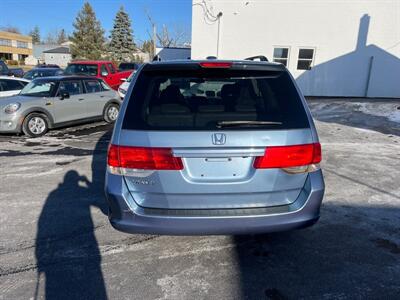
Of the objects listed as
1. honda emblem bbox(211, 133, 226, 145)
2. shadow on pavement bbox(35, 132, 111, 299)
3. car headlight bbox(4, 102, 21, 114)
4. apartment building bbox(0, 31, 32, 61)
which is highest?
apartment building bbox(0, 31, 32, 61)

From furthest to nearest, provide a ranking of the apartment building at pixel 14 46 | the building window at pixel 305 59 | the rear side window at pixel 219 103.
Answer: the apartment building at pixel 14 46 → the building window at pixel 305 59 → the rear side window at pixel 219 103

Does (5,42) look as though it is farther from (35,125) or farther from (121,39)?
(35,125)

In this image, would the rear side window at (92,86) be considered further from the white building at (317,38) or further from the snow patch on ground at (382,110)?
the snow patch on ground at (382,110)

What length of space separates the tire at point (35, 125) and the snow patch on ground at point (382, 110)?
1154cm

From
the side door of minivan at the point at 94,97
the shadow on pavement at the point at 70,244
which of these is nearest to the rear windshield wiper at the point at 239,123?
the shadow on pavement at the point at 70,244

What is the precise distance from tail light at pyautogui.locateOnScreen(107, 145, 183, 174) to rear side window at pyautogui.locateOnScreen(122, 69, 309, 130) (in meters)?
0.17

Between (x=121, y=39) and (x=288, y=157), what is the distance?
60.7 m

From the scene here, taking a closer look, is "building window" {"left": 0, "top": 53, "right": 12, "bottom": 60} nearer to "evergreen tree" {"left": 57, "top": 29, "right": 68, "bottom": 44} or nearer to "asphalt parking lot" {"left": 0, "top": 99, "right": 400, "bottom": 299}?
"evergreen tree" {"left": 57, "top": 29, "right": 68, "bottom": 44}

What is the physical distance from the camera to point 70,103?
30.1 ft


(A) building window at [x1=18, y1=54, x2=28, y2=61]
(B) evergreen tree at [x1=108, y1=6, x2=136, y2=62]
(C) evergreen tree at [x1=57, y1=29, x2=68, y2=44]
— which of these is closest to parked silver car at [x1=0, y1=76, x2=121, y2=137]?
(B) evergreen tree at [x1=108, y1=6, x2=136, y2=62]

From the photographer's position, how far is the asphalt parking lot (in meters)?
2.63

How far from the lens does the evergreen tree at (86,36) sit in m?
56.2

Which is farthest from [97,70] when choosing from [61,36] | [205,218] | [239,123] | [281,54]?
[61,36]

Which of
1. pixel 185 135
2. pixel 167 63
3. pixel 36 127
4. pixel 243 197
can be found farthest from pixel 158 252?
pixel 36 127
